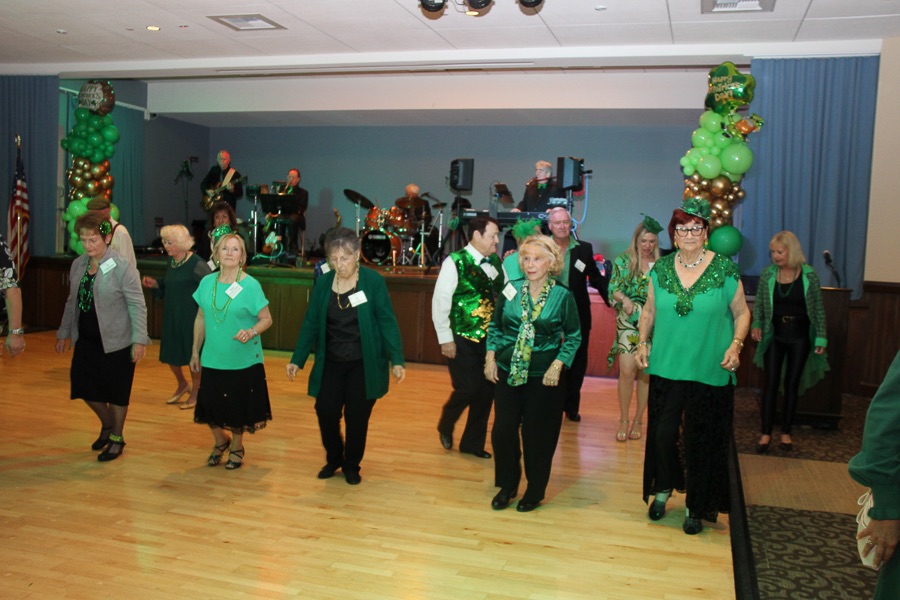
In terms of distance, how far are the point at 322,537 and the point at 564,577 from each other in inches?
45.8

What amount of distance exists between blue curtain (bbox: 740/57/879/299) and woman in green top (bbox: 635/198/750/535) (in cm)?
473

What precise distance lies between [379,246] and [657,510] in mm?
7611

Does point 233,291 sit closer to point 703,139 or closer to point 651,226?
point 651,226

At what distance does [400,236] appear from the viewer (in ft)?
39.6

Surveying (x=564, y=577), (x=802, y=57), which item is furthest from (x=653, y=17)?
(x=564, y=577)

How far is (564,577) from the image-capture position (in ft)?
11.9

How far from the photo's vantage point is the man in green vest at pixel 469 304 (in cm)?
519

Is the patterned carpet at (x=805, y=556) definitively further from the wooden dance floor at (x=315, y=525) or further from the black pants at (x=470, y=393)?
the black pants at (x=470, y=393)

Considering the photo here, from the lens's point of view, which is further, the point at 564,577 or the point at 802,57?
the point at 802,57

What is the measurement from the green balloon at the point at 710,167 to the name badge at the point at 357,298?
15.4 feet

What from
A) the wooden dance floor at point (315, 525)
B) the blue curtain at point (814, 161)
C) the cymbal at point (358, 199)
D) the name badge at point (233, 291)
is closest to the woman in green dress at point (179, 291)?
the wooden dance floor at point (315, 525)

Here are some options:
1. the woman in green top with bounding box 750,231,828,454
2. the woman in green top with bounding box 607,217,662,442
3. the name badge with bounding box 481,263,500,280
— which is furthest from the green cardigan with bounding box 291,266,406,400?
the woman in green top with bounding box 750,231,828,454

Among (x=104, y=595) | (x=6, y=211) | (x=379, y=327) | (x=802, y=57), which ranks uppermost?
(x=802, y=57)

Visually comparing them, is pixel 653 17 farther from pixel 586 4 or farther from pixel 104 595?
pixel 104 595
